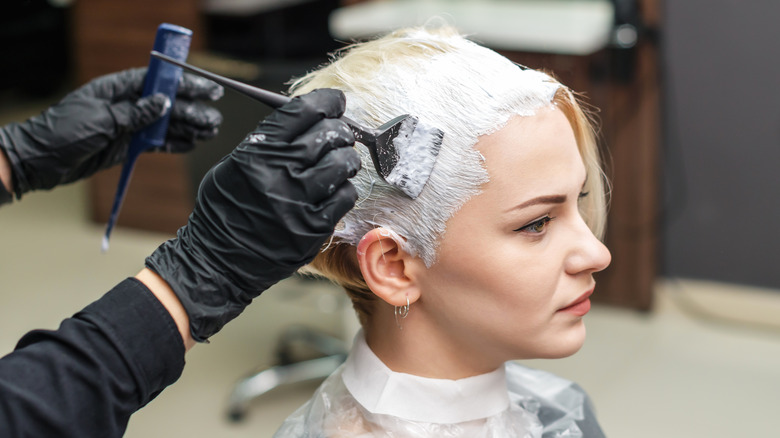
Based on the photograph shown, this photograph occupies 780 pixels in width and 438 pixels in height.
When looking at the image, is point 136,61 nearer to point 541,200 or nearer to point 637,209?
point 637,209

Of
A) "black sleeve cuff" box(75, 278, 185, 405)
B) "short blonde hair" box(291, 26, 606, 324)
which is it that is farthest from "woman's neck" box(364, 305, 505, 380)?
"black sleeve cuff" box(75, 278, 185, 405)

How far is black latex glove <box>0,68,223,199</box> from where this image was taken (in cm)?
140

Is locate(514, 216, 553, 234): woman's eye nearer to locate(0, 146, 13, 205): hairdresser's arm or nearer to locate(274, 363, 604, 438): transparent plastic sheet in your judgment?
locate(274, 363, 604, 438): transparent plastic sheet

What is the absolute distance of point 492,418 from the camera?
1167 millimetres

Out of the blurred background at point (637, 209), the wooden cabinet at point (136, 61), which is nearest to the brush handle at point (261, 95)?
the blurred background at point (637, 209)

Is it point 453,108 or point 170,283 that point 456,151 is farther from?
point 170,283

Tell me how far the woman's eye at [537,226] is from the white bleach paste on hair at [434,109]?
3.3 inches

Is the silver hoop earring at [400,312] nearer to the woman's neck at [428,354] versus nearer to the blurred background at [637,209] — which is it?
the woman's neck at [428,354]

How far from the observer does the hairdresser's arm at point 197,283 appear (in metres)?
0.89

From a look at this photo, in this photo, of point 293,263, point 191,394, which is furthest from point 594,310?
point 293,263

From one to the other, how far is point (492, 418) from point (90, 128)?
83cm

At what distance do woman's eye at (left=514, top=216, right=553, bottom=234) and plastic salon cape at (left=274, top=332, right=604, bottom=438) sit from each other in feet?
0.74

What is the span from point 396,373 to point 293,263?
257 mm

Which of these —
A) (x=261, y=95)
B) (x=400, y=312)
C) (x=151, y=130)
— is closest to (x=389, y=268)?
(x=400, y=312)
